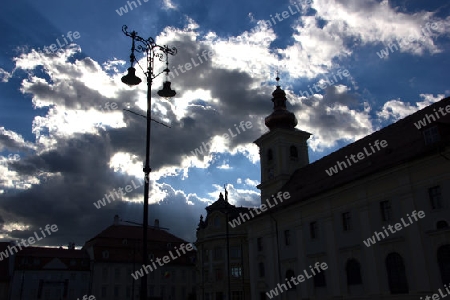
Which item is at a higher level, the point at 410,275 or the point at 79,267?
the point at 79,267

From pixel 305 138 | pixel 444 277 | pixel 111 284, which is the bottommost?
pixel 444 277

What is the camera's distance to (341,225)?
103 ft

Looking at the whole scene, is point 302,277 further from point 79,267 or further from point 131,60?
point 79,267

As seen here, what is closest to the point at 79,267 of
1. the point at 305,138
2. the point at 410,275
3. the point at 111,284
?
the point at 111,284

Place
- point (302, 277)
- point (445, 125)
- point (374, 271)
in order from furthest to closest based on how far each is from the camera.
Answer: point (302, 277), point (374, 271), point (445, 125)

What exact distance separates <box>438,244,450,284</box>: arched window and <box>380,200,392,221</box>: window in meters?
4.09

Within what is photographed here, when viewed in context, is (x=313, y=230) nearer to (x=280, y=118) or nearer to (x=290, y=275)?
(x=290, y=275)

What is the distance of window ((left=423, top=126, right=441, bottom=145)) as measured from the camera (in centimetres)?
2539

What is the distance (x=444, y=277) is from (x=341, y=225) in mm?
8692

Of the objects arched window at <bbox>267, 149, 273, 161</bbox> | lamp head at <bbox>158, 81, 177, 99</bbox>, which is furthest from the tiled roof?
lamp head at <bbox>158, 81, 177, 99</bbox>

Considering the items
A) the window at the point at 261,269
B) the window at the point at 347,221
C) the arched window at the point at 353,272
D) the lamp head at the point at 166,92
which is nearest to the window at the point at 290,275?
the window at the point at 261,269

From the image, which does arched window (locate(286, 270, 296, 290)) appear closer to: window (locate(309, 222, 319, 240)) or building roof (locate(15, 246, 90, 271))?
window (locate(309, 222, 319, 240))

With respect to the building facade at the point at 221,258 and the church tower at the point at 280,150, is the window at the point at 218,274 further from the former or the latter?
the church tower at the point at 280,150

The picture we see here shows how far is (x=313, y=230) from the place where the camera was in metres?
34.8
